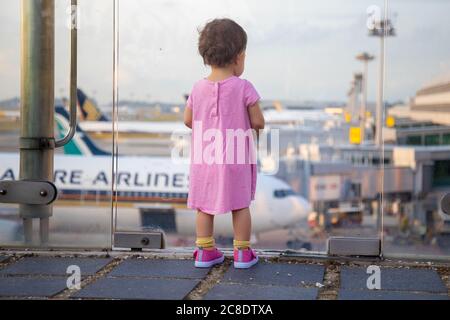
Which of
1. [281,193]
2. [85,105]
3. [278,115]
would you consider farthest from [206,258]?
[278,115]

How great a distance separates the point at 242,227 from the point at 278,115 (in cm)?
1743

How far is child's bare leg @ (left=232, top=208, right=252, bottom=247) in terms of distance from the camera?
2355 mm

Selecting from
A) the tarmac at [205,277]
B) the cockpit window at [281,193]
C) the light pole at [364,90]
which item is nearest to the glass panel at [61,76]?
the tarmac at [205,277]

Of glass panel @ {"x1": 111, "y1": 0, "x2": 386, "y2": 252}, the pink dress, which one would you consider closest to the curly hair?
the pink dress

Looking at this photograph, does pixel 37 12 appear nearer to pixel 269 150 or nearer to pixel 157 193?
pixel 269 150

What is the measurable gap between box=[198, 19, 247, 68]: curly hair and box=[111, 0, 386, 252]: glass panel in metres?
0.48

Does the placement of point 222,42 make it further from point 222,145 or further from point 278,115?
point 278,115

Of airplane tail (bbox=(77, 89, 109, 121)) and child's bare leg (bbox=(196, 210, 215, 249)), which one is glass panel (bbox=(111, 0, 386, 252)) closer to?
airplane tail (bbox=(77, 89, 109, 121))

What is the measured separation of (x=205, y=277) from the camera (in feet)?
7.31

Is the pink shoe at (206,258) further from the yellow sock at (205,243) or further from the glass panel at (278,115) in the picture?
the glass panel at (278,115)

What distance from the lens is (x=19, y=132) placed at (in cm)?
285

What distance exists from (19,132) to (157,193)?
12840 millimetres

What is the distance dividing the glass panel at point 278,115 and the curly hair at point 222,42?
0.48 m

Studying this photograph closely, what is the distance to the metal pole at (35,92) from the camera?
2.74 meters
